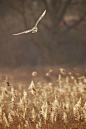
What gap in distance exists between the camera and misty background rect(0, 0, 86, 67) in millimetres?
7844

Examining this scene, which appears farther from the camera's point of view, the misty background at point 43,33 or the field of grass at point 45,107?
the misty background at point 43,33

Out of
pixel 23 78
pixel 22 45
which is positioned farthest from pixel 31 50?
pixel 23 78

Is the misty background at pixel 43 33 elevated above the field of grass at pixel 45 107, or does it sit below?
above

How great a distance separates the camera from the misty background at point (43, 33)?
25.7 ft

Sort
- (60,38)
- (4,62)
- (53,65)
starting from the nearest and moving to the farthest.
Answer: (60,38), (53,65), (4,62)

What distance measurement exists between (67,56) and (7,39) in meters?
3.35

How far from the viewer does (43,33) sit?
35.5 ft

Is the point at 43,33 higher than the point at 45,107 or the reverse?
higher

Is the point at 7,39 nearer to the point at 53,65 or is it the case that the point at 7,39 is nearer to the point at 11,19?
the point at 11,19

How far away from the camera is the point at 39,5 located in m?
8.62

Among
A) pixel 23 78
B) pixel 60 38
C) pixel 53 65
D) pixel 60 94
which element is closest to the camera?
pixel 60 94

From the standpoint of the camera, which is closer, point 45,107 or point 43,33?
point 45,107

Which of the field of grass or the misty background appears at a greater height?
the misty background

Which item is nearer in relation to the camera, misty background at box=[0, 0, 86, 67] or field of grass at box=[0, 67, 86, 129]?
field of grass at box=[0, 67, 86, 129]
